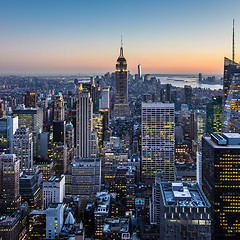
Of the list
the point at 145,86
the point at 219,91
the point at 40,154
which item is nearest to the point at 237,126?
the point at 219,91

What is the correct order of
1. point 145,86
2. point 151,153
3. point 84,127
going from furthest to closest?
point 145,86 < point 84,127 < point 151,153

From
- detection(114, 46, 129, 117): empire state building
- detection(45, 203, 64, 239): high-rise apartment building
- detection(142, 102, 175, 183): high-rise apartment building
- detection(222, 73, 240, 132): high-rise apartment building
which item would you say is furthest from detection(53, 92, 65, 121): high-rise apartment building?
detection(45, 203, 64, 239): high-rise apartment building

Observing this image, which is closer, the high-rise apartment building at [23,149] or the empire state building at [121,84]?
the high-rise apartment building at [23,149]

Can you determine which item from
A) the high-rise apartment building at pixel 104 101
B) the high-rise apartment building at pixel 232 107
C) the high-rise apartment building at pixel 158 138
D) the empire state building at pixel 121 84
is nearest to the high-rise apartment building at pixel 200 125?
the high-rise apartment building at pixel 158 138

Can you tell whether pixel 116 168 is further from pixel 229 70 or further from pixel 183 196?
pixel 183 196

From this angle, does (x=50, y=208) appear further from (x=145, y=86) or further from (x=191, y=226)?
(x=145, y=86)

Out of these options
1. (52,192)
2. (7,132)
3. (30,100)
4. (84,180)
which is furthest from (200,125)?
(52,192)

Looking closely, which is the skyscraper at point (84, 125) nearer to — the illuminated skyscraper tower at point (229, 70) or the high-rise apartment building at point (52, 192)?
the high-rise apartment building at point (52, 192)
